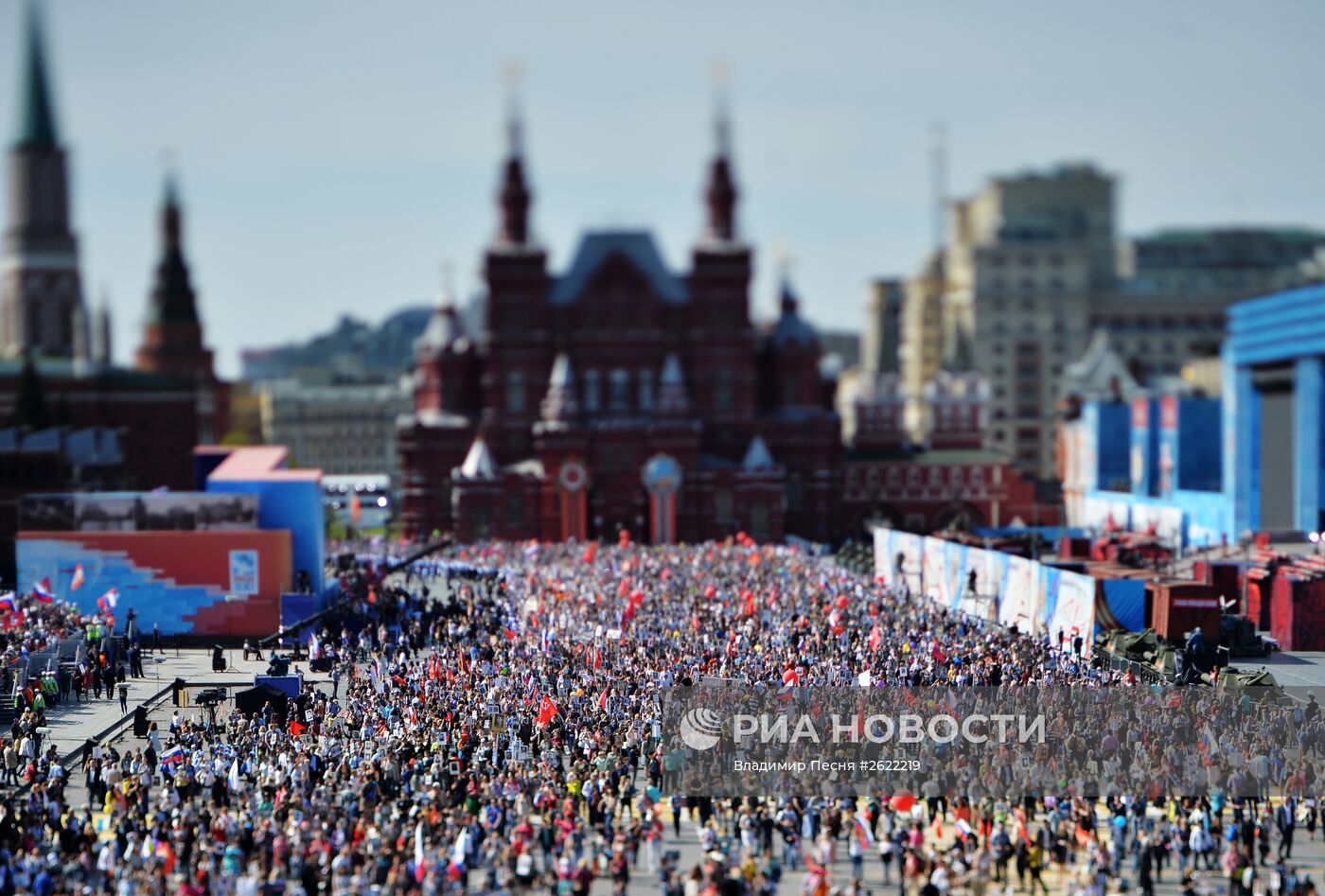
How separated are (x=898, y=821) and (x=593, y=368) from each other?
7165 cm

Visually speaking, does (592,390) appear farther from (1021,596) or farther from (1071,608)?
(1071,608)

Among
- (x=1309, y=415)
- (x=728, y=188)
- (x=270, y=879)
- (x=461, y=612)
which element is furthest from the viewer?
(x=728, y=188)

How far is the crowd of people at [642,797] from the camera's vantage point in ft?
96.1

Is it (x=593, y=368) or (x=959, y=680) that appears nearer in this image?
(x=959, y=680)

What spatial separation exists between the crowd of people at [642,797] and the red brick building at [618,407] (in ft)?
174

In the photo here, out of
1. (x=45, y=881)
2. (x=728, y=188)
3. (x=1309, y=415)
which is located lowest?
(x=45, y=881)

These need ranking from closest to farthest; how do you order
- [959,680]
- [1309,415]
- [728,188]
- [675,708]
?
[675,708] < [959,680] < [1309,415] < [728,188]

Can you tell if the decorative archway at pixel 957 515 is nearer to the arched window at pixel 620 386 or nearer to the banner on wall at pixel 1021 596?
the arched window at pixel 620 386

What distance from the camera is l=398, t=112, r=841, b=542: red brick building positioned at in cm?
9869

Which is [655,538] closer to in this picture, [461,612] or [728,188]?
[728,188]

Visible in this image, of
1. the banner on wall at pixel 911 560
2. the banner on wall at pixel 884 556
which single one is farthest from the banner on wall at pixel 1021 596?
the banner on wall at pixel 884 556

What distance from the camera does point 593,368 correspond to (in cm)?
10225

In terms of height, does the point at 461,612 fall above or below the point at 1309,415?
below

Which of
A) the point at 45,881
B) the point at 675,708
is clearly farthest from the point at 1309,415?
the point at 45,881
